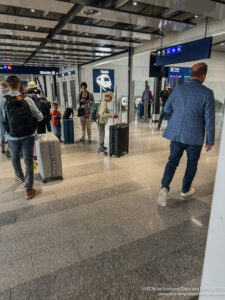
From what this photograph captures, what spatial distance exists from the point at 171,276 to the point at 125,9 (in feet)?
19.6

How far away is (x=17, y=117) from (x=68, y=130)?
3508mm

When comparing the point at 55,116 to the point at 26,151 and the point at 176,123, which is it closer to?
the point at 26,151

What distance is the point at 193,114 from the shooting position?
2531 mm

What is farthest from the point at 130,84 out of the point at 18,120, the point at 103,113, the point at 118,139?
the point at 18,120

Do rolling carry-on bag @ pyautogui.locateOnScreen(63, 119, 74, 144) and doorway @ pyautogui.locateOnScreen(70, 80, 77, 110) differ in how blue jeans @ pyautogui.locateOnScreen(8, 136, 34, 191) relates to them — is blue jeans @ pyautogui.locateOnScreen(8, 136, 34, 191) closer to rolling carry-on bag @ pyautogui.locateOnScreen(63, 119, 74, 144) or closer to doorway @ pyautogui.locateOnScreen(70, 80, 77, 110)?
rolling carry-on bag @ pyautogui.locateOnScreen(63, 119, 74, 144)

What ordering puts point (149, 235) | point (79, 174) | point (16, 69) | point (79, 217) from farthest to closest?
point (16, 69), point (79, 174), point (79, 217), point (149, 235)

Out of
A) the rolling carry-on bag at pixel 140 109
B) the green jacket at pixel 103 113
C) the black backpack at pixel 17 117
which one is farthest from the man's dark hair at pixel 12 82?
the rolling carry-on bag at pixel 140 109

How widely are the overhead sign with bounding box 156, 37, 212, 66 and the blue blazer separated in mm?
3802

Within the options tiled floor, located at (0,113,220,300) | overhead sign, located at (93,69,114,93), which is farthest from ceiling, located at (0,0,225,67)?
overhead sign, located at (93,69,114,93)

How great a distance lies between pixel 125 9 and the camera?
212 inches

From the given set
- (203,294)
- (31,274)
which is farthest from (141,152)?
(203,294)

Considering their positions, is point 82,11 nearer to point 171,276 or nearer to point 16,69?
point 171,276

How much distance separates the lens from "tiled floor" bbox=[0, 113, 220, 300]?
1.74 m

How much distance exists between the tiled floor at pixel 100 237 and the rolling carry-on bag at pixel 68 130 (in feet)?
8.11
